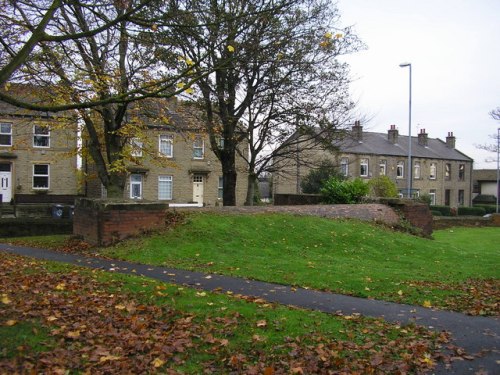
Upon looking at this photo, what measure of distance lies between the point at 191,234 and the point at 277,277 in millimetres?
4494

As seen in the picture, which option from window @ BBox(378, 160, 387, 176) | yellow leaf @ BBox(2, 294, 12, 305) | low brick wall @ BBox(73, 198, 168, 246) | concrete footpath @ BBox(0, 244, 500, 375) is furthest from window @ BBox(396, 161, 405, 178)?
yellow leaf @ BBox(2, 294, 12, 305)

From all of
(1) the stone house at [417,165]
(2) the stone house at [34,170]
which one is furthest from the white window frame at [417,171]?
(2) the stone house at [34,170]

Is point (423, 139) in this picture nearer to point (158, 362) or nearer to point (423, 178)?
point (423, 178)

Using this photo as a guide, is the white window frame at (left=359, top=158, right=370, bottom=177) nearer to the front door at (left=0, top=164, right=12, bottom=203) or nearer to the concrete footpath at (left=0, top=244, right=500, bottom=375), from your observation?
the front door at (left=0, top=164, right=12, bottom=203)

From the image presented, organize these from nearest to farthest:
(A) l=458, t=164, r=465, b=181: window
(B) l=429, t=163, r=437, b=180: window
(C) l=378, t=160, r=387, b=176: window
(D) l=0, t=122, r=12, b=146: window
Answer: (D) l=0, t=122, r=12, b=146: window < (C) l=378, t=160, r=387, b=176: window < (B) l=429, t=163, r=437, b=180: window < (A) l=458, t=164, r=465, b=181: window

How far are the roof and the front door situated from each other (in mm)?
29415

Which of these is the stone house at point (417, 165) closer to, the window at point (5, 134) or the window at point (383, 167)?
the window at point (383, 167)

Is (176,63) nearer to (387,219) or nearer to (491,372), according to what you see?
(387,219)

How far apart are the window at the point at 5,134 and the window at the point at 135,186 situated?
863 centimetres

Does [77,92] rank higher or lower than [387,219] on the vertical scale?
higher

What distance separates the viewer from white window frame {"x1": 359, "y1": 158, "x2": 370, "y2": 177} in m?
49.8

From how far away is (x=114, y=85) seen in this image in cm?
1476

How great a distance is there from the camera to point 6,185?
33719 mm

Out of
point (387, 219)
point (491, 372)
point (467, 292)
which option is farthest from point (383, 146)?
point (491, 372)
